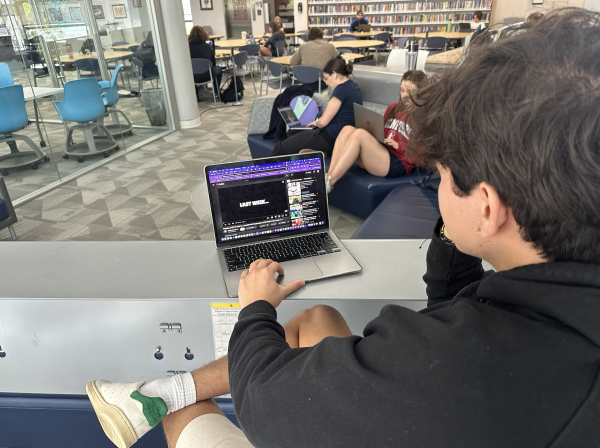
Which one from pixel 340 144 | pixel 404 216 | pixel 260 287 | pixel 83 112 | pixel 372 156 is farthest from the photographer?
pixel 83 112

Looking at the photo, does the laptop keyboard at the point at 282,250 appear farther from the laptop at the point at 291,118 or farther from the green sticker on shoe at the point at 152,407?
the laptop at the point at 291,118

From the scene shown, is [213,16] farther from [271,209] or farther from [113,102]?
[271,209]

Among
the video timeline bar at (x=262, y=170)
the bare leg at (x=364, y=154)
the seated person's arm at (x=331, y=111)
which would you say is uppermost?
the video timeline bar at (x=262, y=170)

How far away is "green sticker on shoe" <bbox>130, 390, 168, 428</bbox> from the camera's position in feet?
3.25

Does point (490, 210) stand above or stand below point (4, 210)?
above

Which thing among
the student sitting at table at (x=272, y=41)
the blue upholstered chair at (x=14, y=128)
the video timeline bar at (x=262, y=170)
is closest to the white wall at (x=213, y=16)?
the student sitting at table at (x=272, y=41)

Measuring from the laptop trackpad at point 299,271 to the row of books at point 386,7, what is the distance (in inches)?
435

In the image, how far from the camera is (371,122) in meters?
2.91

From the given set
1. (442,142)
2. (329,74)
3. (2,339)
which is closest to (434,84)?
(442,142)

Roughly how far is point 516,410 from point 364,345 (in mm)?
188

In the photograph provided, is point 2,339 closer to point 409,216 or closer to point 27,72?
point 409,216

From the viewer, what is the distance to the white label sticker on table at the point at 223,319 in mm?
1098

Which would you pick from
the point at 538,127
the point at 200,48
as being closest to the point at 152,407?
the point at 538,127

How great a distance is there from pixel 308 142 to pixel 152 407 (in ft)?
8.89
